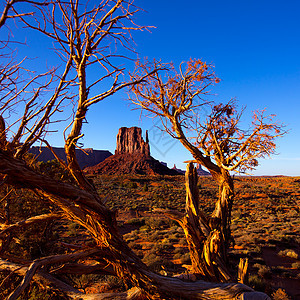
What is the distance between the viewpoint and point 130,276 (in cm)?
280

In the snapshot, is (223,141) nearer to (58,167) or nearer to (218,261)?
(218,261)

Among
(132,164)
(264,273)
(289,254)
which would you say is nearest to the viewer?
(264,273)

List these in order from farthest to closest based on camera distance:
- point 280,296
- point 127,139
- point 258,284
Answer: point 127,139 → point 258,284 → point 280,296

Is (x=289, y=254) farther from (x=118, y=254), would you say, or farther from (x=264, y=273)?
(x=118, y=254)

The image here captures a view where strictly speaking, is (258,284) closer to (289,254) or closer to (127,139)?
(289,254)

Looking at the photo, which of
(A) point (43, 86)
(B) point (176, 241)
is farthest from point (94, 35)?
(B) point (176, 241)

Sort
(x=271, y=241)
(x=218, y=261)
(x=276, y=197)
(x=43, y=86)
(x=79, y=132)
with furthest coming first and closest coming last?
(x=276, y=197) → (x=271, y=241) → (x=218, y=261) → (x=43, y=86) → (x=79, y=132)


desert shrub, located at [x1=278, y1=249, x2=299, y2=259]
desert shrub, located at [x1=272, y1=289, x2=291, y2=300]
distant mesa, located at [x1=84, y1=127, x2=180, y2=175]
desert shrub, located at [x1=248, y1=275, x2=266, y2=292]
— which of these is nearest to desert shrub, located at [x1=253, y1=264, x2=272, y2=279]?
desert shrub, located at [x1=248, y1=275, x2=266, y2=292]

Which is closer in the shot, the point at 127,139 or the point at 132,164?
the point at 132,164

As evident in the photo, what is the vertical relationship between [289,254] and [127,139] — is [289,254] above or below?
below

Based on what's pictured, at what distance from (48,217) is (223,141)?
16.6 ft

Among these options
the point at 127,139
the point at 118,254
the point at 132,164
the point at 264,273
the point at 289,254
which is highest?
the point at 127,139

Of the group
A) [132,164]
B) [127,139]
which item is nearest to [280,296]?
[132,164]

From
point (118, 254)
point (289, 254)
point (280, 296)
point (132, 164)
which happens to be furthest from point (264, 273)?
point (132, 164)
